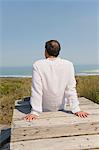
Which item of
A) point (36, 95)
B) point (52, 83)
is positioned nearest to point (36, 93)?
point (36, 95)

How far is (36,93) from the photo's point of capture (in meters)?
3.56

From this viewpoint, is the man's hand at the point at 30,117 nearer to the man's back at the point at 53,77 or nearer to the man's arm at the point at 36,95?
the man's arm at the point at 36,95

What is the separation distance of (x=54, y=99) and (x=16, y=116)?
0.45 m

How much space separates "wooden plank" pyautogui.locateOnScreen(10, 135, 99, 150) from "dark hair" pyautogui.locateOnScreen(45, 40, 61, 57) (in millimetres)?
906

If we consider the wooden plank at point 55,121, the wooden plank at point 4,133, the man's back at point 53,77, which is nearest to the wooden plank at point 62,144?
the wooden plank at point 55,121

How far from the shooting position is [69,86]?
3672mm

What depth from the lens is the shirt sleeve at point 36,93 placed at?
3.52 meters

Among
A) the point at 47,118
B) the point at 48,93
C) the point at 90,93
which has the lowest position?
the point at 90,93

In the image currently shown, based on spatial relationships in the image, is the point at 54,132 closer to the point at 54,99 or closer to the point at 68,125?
the point at 68,125

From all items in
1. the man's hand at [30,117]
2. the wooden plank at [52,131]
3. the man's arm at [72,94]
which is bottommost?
the wooden plank at [52,131]

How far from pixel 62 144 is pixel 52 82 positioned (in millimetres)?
669

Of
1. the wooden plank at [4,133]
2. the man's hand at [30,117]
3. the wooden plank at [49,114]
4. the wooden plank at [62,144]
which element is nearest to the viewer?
the wooden plank at [62,144]

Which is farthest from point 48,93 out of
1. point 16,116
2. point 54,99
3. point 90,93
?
point 90,93

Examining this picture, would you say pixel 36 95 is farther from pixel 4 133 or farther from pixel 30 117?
pixel 4 133
